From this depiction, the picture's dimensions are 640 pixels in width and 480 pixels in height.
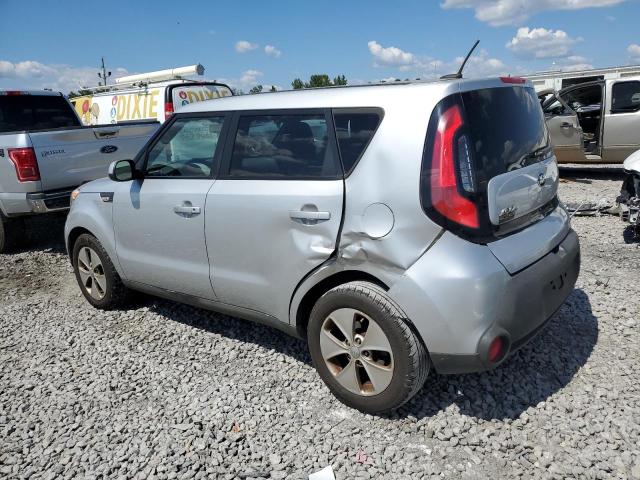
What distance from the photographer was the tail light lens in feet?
8.14

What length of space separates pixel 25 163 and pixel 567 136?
8.74 metres

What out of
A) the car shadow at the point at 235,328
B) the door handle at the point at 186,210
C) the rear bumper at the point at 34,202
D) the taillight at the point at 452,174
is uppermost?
the taillight at the point at 452,174

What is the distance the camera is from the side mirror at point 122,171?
3805 mm

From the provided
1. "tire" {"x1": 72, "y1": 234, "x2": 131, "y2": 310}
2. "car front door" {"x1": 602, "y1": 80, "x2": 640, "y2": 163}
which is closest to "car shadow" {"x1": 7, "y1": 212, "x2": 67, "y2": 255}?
"tire" {"x1": 72, "y1": 234, "x2": 131, "y2": 310}

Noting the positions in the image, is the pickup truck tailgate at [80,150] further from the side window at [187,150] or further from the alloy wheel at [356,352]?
the alloy wheel at [356,352]

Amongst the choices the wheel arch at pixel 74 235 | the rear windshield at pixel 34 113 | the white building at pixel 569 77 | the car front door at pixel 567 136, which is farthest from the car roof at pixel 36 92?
the white building at pixel 569 77

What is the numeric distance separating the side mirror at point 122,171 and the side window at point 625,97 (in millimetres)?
8796

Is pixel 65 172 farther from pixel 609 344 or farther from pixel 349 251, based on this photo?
pixel 609 344

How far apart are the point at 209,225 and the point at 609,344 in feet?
9.24

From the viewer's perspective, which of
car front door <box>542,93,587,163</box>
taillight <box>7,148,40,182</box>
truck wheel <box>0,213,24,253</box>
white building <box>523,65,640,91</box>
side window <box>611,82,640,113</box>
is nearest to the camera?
taillight <box>7,148,40,182</box>

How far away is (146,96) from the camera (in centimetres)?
996

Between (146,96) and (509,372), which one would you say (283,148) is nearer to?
(509,372)

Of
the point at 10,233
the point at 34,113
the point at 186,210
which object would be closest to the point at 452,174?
the point at 186,210

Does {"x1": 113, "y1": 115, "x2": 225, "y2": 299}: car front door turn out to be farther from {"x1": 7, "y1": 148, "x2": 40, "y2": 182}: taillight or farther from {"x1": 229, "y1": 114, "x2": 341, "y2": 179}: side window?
{"x1": 7, "y1": 148, "x2": 40, "y2": 182}: taillight
